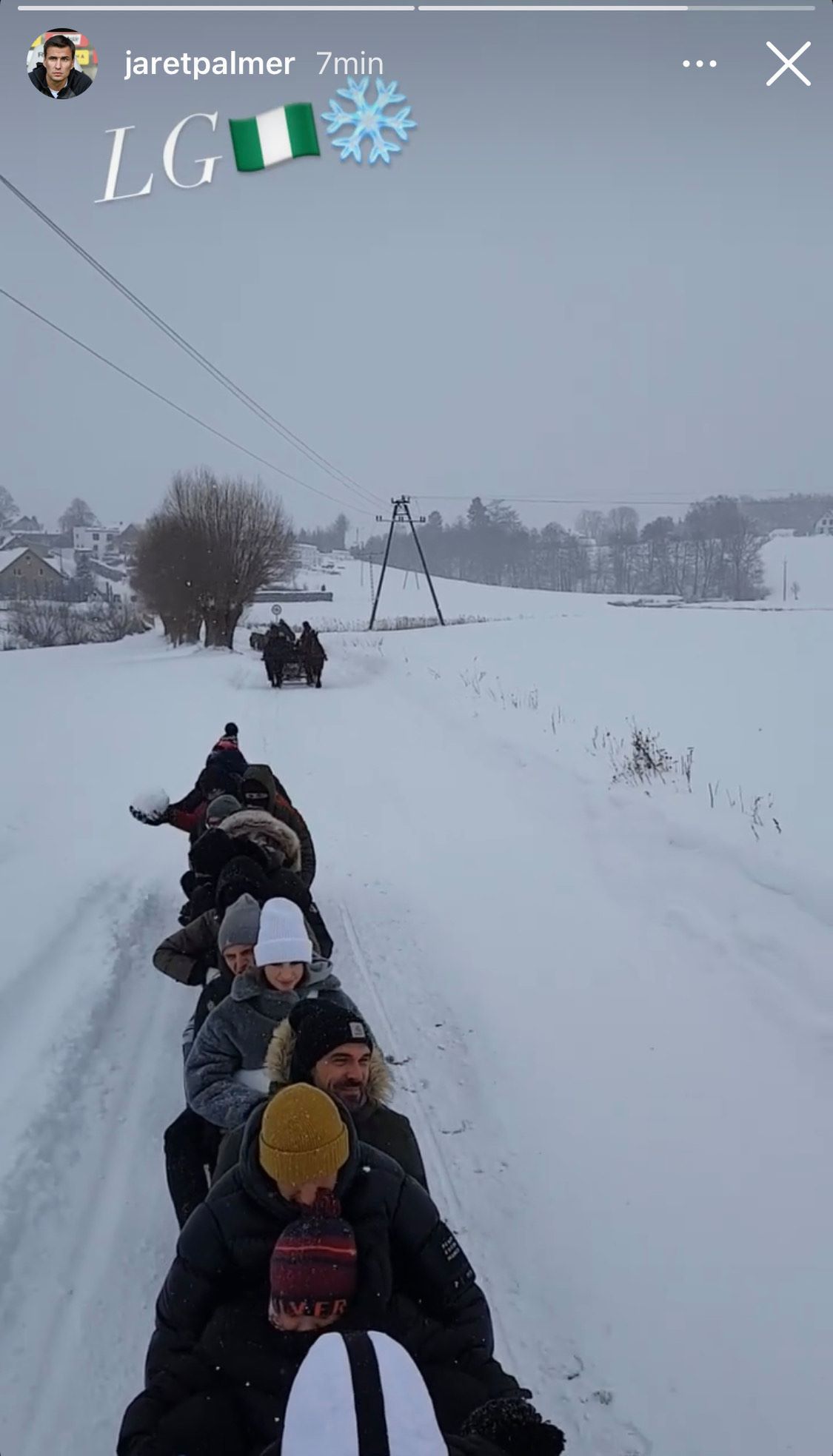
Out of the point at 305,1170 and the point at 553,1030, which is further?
the point at 553,1030

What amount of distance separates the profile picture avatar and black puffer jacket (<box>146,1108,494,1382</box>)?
16.2ft

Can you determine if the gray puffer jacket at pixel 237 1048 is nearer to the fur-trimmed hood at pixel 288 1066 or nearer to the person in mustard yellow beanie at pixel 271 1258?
the fur-trimmed hood at pixel 288 1066

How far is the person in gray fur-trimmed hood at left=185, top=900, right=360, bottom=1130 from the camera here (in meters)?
3.38

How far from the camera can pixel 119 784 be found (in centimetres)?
1184

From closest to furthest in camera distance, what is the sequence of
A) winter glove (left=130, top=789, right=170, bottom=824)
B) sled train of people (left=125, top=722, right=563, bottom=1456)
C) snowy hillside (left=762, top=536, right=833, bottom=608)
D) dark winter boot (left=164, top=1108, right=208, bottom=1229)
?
sled train of people (left=125, top=722, right=563, bottom=1456), dark winter boot (left=164, top=1108, right=208, bottom=1229), winter glove (left=130, top=789, right=170, bottom=824), snowy hillside (left=762, top=536, right=833, bottom=608)

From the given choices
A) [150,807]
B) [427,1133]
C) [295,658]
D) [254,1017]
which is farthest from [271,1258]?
[295,658]

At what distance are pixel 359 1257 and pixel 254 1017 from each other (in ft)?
4.50

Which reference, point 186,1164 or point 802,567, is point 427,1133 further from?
point 802,567

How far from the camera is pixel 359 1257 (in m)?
2.31

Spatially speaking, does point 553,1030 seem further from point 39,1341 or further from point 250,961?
point 39,1341

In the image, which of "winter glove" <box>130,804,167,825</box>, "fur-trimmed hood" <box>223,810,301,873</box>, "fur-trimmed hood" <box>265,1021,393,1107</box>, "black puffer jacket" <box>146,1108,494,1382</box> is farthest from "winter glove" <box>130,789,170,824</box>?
"black puffer jacket" <box>146,1108,494,1382</box>

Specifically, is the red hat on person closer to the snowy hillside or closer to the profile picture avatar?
the profile picture avatar

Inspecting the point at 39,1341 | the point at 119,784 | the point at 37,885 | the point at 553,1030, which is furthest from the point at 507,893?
the point at 119,784

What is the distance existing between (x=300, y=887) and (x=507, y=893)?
9.56 ft
